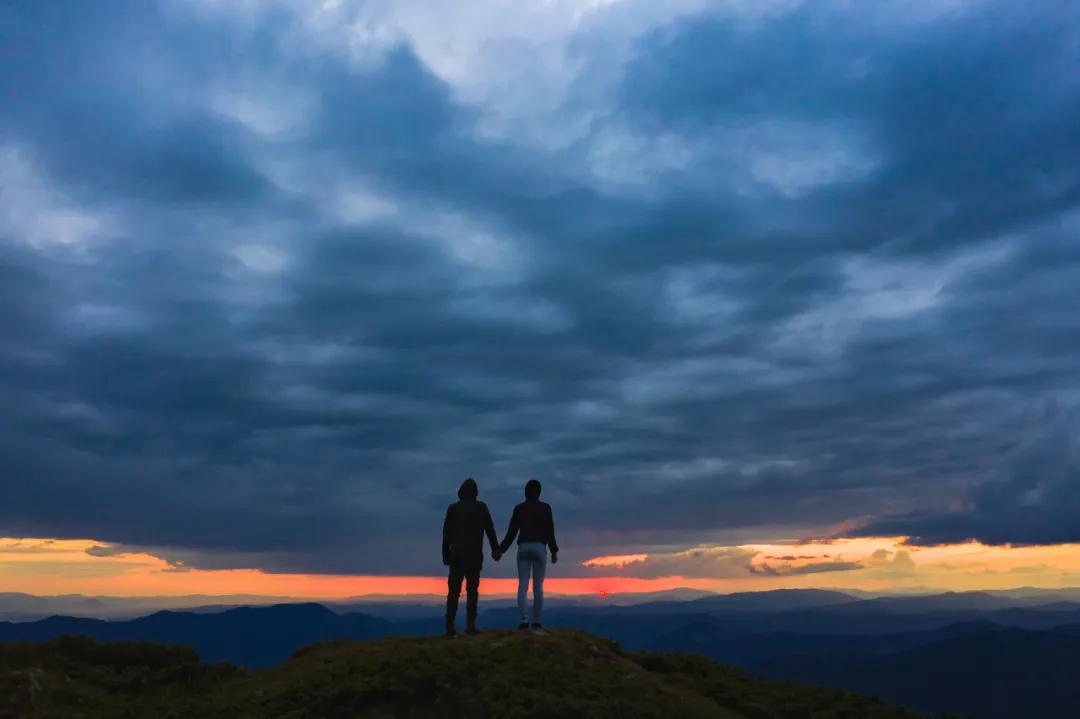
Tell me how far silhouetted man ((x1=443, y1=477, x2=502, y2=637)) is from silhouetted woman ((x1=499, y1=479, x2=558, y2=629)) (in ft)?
2.00

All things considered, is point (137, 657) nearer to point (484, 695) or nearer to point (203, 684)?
point (203, 684)

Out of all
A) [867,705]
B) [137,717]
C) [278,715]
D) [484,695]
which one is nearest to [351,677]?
[278,715]

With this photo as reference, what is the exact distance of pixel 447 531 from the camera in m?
22.7

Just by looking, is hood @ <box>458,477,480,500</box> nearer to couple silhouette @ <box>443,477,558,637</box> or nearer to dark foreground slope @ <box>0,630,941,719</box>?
couple silhouette @ <box>443,477,558,637</box>

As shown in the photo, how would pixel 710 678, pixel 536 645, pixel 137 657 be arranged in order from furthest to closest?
pixel 137 657 < pixel 710 678 < pixel 536 645

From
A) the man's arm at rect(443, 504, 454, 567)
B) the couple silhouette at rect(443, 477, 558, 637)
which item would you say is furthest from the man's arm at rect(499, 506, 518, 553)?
the man's arm at rect(443, 504, 454, 567)

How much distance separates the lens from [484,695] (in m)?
18.7

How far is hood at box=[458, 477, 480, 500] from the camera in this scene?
22.7 meters

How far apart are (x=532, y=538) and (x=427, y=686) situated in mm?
4598

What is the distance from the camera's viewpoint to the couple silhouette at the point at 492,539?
2222cm

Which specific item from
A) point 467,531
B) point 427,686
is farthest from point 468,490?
point 427,686

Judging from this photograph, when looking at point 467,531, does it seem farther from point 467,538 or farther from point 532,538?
point 532,538

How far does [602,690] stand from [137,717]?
11802 millimetres

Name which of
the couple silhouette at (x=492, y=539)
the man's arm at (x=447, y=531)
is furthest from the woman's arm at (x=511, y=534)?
the man's arm at (x=447, y=531)
